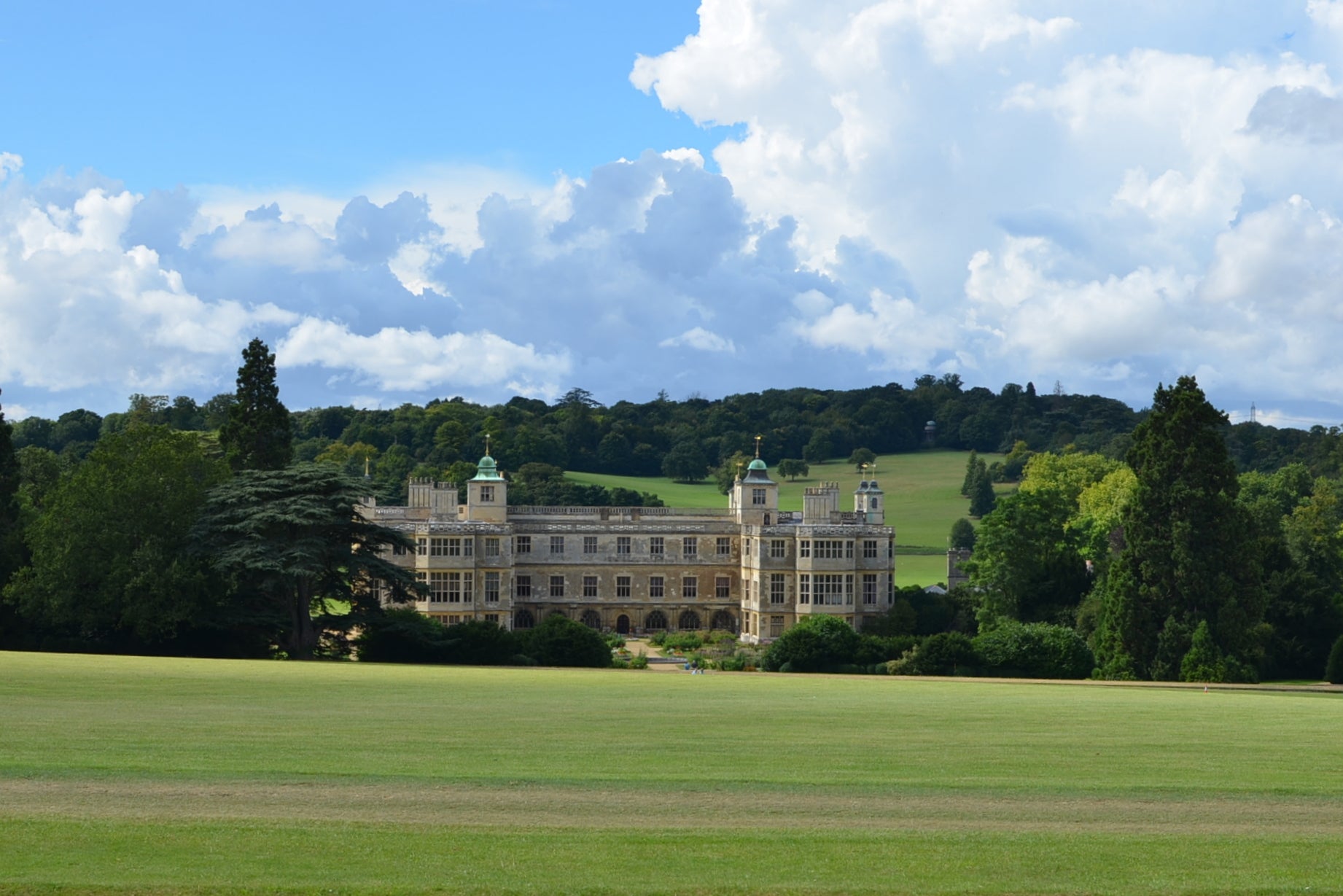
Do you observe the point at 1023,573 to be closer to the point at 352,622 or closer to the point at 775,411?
the point at 352,622

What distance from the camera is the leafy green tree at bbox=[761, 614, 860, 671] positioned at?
5550 centimetres

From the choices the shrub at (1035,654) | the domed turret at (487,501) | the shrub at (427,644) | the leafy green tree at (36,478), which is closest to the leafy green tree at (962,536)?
the domed turret at (487,501)

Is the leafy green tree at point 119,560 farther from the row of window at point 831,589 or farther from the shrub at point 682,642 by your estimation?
the row of window at point 831,589

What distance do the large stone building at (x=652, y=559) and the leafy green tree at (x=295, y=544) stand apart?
781 inches

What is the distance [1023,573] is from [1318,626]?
13.6 meters

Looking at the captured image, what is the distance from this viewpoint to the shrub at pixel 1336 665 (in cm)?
5719

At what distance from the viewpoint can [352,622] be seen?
5375cm

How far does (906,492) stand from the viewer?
148375mm

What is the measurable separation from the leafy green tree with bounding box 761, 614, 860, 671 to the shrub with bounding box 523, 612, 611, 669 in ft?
20.5

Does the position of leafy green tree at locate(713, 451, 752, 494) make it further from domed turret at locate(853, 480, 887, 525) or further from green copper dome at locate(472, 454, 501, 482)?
green copper dome at locate(472, 454, 501, 482)

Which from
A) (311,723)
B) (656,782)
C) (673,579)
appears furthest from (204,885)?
(673,579)

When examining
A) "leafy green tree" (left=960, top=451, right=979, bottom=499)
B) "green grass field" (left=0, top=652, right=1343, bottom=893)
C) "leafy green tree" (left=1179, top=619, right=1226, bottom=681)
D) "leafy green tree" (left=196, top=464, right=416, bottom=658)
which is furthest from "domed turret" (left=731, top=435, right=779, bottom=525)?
"leafy green tree" (left=960, top=451, right=979, bottom=499)

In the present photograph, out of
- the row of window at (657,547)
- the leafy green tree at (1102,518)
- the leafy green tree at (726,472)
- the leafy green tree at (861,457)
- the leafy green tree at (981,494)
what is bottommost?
the row of window at (657,547)

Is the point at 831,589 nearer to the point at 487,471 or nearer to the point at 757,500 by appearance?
the point at 757,500
